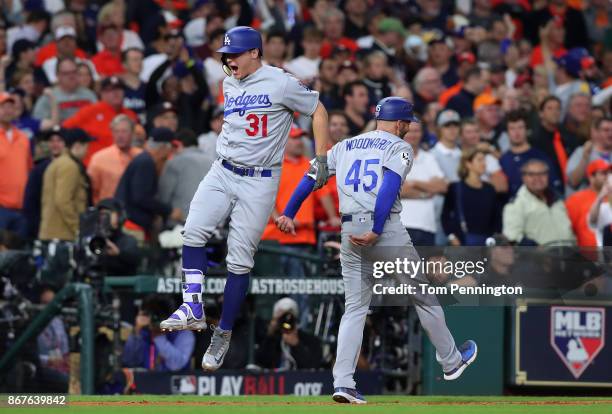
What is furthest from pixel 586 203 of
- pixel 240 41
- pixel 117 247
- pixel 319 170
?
pixel 240 41

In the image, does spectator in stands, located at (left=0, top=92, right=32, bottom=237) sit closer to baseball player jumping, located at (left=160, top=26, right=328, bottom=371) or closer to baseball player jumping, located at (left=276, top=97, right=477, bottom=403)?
baseball player jumping, located at (left=160, top=26, right=328, bottom=371)

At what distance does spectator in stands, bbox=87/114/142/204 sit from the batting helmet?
17.0 feet

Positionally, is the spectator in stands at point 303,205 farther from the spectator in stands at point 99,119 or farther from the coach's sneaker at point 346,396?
the coach's sneaker at point 346,396

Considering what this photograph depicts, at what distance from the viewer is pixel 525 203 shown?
1390cm

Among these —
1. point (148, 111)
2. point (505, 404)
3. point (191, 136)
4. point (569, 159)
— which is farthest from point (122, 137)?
point (505, 404)

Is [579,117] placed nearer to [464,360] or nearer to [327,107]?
[327,107]

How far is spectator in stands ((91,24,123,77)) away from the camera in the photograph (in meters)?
17.8

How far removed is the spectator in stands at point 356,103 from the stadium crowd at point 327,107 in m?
0.02

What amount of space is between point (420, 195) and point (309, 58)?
4.55 meters

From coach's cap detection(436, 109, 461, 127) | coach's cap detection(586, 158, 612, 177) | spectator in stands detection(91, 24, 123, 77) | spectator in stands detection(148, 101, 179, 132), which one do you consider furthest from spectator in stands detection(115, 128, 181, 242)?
coach's cap detection(586, 158, 612, 177)

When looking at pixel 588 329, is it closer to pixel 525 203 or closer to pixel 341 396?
pixel 525 203

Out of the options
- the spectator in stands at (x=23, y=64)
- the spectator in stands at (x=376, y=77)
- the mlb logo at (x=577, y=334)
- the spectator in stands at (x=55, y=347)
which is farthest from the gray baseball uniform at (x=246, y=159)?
the spectator in stands at (x=23, y=64)

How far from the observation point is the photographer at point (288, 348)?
42.0 ft

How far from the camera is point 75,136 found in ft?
48.4
